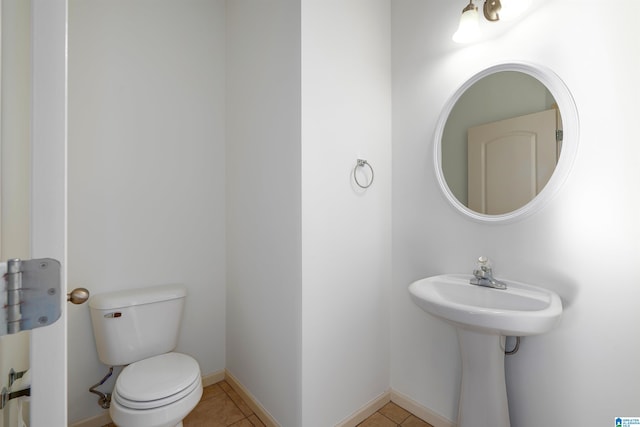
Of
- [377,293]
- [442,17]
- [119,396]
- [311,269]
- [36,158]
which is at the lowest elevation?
[119,396]

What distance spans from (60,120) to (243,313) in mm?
1634

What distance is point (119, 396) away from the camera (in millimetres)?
1266

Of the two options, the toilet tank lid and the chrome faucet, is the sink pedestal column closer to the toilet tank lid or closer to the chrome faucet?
the chrome faucet

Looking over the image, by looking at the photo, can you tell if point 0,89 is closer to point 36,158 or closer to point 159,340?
point 36,158

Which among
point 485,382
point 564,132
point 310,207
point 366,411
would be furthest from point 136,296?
point 564,132

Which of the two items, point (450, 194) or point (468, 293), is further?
point (450, 194)

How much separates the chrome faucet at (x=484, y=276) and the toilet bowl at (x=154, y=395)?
57.1 inches

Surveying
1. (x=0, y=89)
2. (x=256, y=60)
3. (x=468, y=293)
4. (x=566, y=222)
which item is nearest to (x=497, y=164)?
(x=566, y=222)

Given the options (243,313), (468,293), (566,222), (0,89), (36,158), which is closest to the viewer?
(36,158)

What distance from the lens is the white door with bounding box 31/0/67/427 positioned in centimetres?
43

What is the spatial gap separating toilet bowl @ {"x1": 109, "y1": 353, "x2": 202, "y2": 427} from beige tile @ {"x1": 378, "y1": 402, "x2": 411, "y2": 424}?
110 centimetres

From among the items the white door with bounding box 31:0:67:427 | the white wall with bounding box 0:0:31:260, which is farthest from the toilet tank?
the white door with bounding box 31:0:67:427

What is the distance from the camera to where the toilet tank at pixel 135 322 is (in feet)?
4.96

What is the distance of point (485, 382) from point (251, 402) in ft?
4.32
